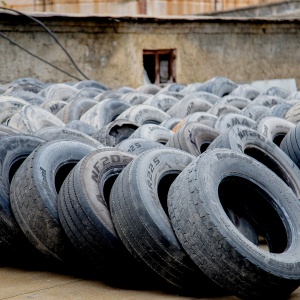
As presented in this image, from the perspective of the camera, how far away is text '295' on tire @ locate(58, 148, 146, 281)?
5.20 metres

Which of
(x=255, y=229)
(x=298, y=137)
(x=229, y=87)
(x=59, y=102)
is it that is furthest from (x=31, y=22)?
(x=255, y=229)

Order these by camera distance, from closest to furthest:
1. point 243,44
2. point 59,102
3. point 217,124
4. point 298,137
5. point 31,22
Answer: point 298,137 < point 217,124 < point 59,102 < point 31,22 < point 243,44

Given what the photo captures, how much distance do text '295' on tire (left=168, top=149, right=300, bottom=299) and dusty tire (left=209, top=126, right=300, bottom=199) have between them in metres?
1.00

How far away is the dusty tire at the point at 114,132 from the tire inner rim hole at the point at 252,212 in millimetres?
2487

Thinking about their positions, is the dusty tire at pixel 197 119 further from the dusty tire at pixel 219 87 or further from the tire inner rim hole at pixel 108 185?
the dusty tire at pixel 219 87

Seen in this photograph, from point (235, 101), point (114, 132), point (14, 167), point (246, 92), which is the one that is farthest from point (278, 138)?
point (246, 92)

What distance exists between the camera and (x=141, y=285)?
5.25 metres

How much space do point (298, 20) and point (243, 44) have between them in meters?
1.52

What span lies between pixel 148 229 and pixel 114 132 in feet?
10.8

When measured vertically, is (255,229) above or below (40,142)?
below

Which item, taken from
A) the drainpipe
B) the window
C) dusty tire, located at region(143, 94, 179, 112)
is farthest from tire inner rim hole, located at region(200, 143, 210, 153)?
the drainpipe

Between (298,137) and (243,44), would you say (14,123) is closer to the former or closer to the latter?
(298,137)

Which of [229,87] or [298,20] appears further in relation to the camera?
[298,20]

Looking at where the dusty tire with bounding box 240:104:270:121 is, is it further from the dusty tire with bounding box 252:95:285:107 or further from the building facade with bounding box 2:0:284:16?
the building facade with bounding box 2:0:284:16
